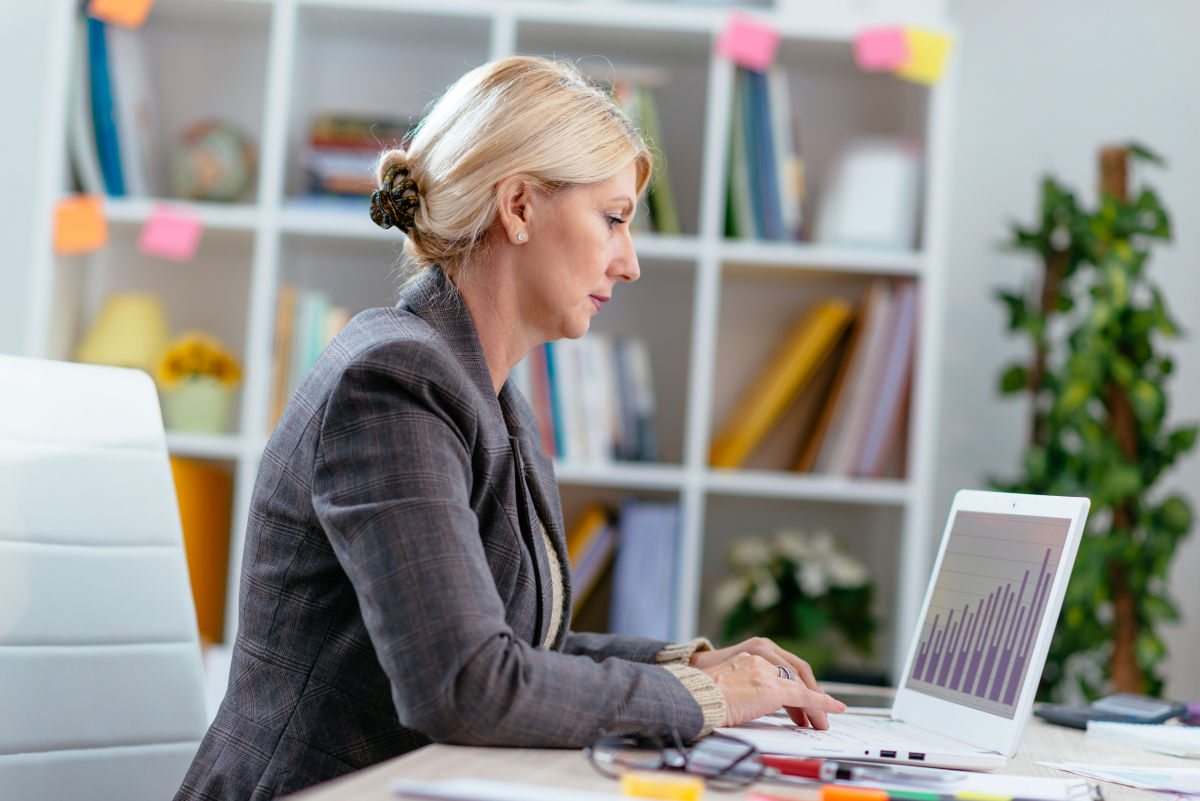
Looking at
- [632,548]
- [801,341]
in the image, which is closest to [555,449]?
[632,548]

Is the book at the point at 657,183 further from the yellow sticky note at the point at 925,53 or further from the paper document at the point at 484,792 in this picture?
the paper document at the point at 484,792

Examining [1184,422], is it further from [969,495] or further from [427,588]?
[427,588]

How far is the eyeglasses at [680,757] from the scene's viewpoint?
2.63 ft

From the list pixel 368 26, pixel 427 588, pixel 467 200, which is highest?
pixel 368 26

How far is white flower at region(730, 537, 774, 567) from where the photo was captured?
2.30 metres

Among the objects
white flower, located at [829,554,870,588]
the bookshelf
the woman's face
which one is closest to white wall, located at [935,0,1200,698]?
the bookshelf

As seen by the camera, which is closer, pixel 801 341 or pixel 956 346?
pixel 801 341

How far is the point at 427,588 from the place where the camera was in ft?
2.84

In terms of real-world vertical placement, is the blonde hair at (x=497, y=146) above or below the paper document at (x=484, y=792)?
above

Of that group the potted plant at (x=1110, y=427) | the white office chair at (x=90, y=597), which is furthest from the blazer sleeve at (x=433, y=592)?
the potted plant at (x=1110, y=427)

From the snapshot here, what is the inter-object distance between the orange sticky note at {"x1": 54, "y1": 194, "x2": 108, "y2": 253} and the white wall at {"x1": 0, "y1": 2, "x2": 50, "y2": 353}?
0.07 m

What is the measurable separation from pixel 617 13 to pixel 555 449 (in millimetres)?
838

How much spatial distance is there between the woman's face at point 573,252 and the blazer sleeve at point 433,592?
0.27 meters

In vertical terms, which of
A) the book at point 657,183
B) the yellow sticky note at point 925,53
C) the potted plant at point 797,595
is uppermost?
the yellow sticky note at point 925,53
